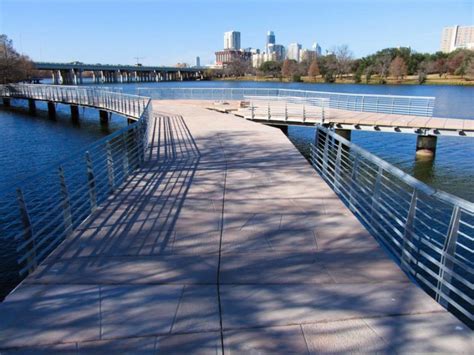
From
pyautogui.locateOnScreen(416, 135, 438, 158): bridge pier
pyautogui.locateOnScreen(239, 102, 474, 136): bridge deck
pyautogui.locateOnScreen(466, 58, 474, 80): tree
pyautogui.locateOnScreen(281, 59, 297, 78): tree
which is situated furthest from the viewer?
pyautogui.locateOnScreen(281, 59, 297, 78): tree

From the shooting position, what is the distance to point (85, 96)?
3375cm

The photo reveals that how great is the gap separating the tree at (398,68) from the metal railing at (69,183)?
89.1 meters

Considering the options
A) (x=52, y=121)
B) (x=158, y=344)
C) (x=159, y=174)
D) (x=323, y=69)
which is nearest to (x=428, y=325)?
(x=158, y=344)

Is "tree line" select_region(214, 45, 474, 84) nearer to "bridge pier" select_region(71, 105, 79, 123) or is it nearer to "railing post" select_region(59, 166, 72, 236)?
"bridge pier" select_region(71, 105, 79, 123)

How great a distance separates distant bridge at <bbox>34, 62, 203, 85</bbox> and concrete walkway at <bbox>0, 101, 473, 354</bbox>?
353 feet

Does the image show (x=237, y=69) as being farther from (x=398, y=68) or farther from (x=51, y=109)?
(x=51, y=109)

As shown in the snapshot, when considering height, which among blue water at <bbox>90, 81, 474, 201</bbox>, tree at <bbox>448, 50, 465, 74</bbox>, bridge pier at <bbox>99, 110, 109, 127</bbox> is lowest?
blue water at <bbox>90, 81, 474, 201</bbox>

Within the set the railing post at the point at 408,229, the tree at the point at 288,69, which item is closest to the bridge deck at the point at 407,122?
the railing post at the point at 408,229

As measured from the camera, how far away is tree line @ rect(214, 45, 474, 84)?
337 ft

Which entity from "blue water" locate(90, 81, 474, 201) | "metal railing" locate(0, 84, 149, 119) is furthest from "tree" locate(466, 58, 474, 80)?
"metal railing" locate(0, 84, 149, 119)

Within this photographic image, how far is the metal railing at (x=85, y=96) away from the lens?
25242 mm

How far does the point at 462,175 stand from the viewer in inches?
690

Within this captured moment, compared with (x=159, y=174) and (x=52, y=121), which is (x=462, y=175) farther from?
(x=52, y=121)

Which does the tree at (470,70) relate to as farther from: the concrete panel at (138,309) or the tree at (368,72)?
the concrete panel at (138,309)
